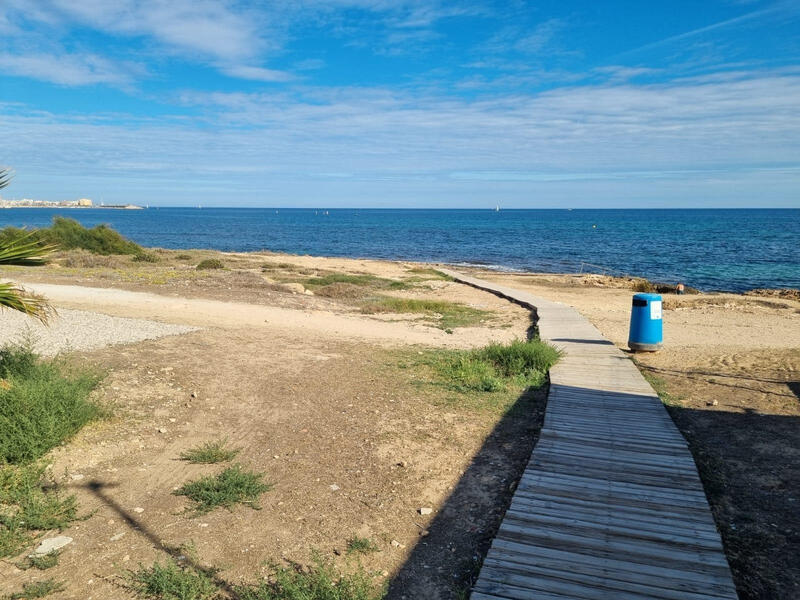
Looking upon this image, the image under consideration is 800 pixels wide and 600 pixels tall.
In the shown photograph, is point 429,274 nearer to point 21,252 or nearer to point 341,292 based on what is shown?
point 341,292

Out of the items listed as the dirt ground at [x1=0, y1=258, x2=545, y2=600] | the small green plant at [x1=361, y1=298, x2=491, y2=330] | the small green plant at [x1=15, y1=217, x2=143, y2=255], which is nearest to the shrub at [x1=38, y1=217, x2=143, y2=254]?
the small green plant at [x1=15, y1=217, x2=143, y2=255]

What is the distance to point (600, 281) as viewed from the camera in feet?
103

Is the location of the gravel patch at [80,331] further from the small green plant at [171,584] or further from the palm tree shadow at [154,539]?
the small green plant at [171,584]

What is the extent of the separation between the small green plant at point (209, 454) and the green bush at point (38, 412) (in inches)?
51.8

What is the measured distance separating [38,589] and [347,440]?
3.50 metres

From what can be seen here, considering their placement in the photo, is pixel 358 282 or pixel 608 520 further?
pixel 358 282

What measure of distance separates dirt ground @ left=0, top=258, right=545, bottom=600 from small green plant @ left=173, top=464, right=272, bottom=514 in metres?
0.11

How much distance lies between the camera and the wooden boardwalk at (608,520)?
150 inches

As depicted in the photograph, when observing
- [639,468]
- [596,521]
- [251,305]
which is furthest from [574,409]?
[251,305]

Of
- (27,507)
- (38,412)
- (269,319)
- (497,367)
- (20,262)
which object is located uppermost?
(20,262)

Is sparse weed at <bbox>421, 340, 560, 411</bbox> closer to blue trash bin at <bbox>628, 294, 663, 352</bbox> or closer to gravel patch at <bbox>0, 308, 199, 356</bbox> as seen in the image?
blue trash bin at <bbox>628, 294, 663, 352</bbox>

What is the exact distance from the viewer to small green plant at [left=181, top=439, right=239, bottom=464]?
625 cm

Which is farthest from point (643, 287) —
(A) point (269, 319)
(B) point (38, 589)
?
(B) point (38, 589)

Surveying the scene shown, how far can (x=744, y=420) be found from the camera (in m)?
7.87
